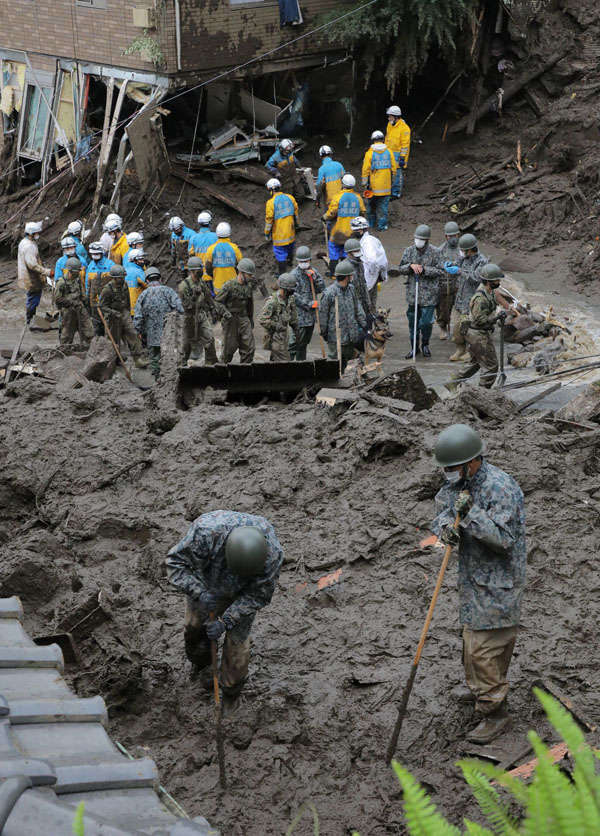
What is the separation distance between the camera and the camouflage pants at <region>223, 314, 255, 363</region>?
46.5 feet

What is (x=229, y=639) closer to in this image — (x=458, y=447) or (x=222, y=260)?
(x=458, y=447)

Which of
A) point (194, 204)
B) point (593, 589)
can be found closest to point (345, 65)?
point (194, 204)

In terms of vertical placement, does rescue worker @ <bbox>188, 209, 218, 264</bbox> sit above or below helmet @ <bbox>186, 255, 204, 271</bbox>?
above

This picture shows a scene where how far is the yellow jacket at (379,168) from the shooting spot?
1808 centimetres

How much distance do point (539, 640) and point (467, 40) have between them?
51.3ft

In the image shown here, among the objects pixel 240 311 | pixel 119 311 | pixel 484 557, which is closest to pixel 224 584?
pixel 484 557

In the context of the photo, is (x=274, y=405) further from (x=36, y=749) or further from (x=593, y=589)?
(x=36, y=749)

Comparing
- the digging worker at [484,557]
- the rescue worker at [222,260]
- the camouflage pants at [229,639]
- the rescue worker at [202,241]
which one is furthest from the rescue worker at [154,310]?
the digging worker at [484,557]

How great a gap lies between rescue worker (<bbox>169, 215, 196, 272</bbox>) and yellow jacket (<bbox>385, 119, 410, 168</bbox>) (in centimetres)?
493

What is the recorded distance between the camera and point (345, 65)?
2128cm

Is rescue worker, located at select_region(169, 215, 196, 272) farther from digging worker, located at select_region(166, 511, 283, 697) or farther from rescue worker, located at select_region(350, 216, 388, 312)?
digging worker, located at select_region(166, 511, 283, 697)

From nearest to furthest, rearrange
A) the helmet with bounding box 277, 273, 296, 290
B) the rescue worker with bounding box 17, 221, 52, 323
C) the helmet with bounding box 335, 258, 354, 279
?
the helmet with bounding box 335, 258, 354, 279, the helmet with bounding box 277, 273, 296, 290, the rescue worker with bounding box 17, 221, 52, 323

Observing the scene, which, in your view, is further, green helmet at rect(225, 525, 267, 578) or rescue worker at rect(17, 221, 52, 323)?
rescue worker at rect(17, 221, 52, 323)

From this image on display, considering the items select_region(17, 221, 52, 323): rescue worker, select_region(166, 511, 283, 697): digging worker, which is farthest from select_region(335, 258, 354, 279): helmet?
select_region(166, 511, 283, 697): digging worker
